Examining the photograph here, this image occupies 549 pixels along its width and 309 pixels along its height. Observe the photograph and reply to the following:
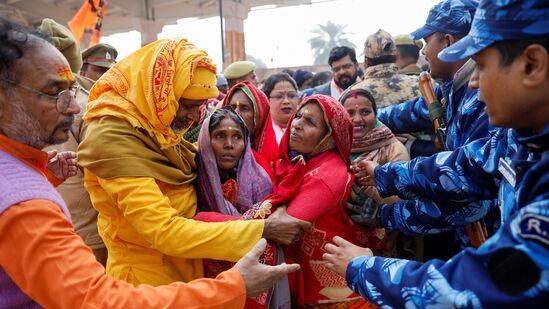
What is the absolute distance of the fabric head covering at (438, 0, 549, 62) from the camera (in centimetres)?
116

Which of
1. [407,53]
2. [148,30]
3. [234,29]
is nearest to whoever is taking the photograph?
[407,53]

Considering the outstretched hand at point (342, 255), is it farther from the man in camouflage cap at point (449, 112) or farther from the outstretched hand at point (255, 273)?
the man in camouflage cap at point (449, 112)

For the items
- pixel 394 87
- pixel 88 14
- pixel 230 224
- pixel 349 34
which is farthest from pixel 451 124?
pixel 349 34

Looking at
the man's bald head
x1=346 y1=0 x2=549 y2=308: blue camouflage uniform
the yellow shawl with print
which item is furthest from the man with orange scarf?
x1=346 y1=0 x2=549 y2=308: blue camouflage uniform

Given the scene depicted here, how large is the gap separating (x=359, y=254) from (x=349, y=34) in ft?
224

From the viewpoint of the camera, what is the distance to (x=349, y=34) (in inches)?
2616

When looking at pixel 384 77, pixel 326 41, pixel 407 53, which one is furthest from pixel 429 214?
pixel 326 41

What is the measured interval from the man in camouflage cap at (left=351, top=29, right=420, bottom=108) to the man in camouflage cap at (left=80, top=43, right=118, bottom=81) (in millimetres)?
2351

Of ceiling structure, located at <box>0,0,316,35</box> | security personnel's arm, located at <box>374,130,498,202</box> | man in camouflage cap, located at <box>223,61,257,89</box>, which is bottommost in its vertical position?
security personnel's arm, located at <box>374,130,498,202</box>

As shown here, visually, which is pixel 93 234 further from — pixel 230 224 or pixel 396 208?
pixel 396 208

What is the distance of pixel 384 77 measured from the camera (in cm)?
381

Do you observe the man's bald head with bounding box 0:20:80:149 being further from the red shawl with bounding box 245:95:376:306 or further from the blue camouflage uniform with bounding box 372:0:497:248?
the blue camouflage uniform with bounding box 372:0:497:248

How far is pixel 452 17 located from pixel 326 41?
68.1 meters

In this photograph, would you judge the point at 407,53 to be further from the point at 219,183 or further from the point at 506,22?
the point at 506,22
